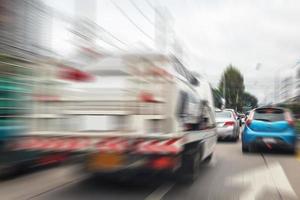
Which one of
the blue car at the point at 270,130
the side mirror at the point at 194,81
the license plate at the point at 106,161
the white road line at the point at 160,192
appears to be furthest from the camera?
the blue car at the point at 270,130

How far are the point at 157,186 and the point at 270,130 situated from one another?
6071 millimetres

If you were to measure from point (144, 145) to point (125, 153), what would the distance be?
287mm

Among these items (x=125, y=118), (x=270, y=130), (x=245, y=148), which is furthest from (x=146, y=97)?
(x=245, y=148)

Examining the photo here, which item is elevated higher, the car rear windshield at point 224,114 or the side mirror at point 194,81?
the side mirror at point 194,81

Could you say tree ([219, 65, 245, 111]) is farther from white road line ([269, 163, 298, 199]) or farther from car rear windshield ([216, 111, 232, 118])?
white road line ([269, 163, 298, 199])

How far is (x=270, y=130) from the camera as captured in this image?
1222cm

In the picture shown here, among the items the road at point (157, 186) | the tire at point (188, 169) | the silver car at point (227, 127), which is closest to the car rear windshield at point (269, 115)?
the road at point (157, 186)

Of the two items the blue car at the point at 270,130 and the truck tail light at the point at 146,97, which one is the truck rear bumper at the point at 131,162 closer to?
the truck tail light at the point at 146,97

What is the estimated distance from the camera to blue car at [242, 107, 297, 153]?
12078 mm

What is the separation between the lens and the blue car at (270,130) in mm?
12078

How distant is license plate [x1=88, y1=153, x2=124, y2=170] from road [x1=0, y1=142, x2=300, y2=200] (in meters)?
0.52

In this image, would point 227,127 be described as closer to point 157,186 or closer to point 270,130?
point 270,130

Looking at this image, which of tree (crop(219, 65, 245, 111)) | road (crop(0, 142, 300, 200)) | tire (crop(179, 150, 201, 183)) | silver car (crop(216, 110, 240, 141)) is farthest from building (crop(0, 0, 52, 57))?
tree (crop(219, 65, 245, 111))

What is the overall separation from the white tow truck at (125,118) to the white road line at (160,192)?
0.48 metres
